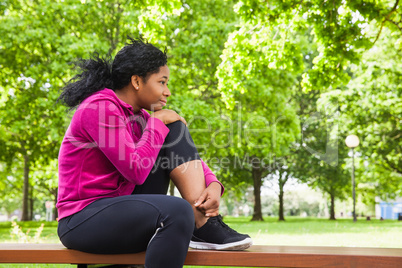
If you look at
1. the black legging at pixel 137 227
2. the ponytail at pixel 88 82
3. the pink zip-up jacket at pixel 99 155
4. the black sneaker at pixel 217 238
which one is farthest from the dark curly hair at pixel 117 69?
the black sneaker at pixel 217 238

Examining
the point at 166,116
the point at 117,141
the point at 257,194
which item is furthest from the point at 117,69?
the point at 257,194

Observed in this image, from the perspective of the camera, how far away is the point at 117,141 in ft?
6.93

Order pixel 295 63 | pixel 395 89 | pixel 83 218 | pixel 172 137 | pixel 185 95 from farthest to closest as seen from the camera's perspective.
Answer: pixel 395 89 < pixel 185 95 < pixel 295 63 < pixel 172 137 < pixel 83 218

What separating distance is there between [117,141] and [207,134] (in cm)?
1433

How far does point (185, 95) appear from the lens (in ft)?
49.7

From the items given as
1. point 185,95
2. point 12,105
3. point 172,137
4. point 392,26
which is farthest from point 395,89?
point 172,137

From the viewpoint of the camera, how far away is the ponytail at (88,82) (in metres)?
2.39

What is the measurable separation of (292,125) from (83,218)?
17810mm

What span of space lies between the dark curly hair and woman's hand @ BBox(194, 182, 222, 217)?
772mm

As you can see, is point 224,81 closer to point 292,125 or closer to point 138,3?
point 138,3

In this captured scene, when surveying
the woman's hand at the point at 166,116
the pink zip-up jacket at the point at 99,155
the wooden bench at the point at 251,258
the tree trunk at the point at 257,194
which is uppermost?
the woman's hand at the point at 166,116

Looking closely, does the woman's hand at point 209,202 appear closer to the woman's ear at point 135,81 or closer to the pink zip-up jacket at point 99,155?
the pink zip-up jacket at point 99,155

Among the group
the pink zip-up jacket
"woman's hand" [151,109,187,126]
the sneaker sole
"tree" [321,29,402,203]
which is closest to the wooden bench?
the sneaker sole

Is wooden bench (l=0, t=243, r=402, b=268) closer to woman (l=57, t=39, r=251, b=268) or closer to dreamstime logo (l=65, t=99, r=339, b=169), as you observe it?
woman (l=57, t=39, r=251, b=268)
